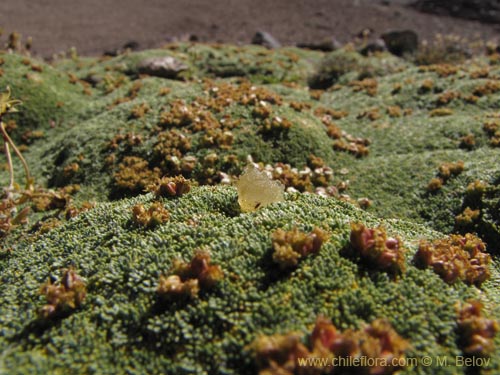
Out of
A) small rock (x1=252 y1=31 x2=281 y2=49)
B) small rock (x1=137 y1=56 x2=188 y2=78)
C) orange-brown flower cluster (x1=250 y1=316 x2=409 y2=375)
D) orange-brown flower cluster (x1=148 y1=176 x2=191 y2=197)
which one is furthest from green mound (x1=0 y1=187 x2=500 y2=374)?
small rock (x1=252 y1=31 x2=281 y2=49)

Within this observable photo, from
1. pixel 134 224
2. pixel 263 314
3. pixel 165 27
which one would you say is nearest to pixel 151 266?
pixel 134 224

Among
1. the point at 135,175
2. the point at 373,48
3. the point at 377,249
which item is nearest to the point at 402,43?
the point at 373,48

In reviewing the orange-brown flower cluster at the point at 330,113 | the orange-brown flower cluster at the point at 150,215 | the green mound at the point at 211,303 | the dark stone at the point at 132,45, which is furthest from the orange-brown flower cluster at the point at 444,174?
the dark stone at the point at 132,45

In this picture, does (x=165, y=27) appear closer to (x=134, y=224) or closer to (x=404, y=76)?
(x=404, y=76)

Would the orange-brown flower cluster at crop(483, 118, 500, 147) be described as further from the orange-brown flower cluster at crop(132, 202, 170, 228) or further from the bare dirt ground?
the bare dirt ground

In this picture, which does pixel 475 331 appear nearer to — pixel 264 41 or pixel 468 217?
pixel 468 217

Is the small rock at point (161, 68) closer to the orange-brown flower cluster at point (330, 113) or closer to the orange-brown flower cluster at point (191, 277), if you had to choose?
the orange-brown flower cluster at point (330, 113)

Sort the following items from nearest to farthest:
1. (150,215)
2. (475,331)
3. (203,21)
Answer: (475,331) → (150,215) → (203,21)
